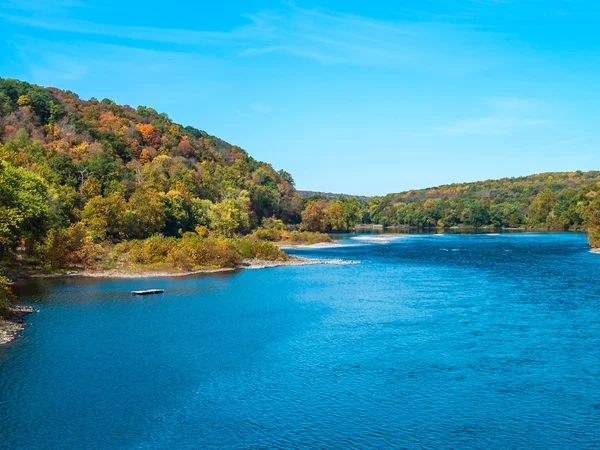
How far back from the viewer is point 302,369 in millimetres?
35312

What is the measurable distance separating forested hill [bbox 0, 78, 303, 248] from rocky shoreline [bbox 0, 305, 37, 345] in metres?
10.5

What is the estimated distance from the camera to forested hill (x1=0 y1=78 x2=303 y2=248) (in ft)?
238

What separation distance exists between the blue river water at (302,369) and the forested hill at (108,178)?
17542mm

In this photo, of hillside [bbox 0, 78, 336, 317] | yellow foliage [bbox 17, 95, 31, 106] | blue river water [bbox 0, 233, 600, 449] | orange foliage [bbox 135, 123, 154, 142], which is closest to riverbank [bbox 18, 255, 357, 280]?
hillside [bbox 0, 78, 336, 317]

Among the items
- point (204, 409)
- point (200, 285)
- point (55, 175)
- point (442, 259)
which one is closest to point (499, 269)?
point (442, 259)

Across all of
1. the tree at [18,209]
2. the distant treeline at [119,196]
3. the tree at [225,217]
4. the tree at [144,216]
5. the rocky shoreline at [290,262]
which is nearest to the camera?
the tree at [18,209]

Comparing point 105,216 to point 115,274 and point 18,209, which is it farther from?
point 18,209

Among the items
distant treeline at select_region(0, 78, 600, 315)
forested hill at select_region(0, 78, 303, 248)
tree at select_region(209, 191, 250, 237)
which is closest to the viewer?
forested hill at select_region(0, 78, 303, 248)

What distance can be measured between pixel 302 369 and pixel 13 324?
23560 millimetres

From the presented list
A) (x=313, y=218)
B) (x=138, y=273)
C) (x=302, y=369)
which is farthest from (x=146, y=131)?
(x=302, y=369)

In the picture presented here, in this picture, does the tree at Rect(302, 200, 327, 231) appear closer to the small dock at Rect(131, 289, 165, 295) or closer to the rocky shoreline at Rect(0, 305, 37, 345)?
the small dock at Rect(131, 289, 165, 295)

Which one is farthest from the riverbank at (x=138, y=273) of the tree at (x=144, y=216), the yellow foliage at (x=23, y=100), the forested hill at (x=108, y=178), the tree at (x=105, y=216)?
the yellow foliage at (x=23, y=100)

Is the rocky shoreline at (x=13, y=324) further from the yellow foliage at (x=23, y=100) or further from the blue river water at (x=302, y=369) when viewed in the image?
the yellow foliage at (x=23, y=100)

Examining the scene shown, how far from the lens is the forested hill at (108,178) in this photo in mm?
72625
